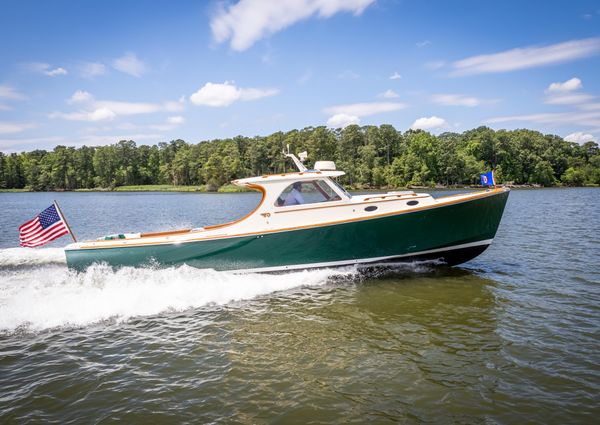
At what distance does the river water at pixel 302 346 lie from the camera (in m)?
4.95

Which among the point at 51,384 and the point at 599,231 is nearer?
the point at 51,384

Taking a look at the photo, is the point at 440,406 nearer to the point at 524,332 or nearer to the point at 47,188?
the point at 524,332

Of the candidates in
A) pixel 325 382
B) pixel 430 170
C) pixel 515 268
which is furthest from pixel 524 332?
pixel 430 170

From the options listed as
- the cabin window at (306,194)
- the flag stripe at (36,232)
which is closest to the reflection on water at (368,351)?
the cabin window at (306,194)

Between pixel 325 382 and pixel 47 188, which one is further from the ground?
pixel 47 188

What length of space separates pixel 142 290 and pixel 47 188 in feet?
435

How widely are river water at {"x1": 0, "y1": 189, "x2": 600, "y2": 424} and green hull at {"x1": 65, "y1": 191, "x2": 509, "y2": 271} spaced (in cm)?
39

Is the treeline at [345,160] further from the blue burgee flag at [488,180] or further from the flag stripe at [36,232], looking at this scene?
the flag stripe at [36,232]

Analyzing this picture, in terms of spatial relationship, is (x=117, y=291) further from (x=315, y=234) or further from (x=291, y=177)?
(x=291, y=177)

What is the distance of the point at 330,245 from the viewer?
1028 cm

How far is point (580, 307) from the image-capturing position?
8.23 metres

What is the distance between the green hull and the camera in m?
10.0

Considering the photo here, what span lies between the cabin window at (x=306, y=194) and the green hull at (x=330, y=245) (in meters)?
0.85

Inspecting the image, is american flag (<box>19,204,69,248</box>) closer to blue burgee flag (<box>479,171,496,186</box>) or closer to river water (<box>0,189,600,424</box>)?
river water (<box>0,189,600,424</box>)
